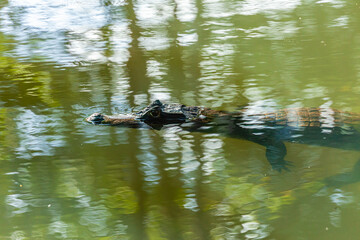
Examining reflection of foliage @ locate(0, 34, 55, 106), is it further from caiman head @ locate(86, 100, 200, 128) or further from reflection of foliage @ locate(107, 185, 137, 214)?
reflection of foliage @ locate(107, 185, 137, 214)

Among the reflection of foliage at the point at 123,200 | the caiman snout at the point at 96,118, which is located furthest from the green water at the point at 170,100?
the caiman snout at the point at 96,118

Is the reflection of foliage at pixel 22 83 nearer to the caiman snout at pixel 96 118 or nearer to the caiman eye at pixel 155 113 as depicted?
the caiman snout at pixel 96 118

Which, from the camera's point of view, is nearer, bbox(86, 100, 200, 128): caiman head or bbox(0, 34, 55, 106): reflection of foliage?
bbox(86, 100, 200, 128): caiman head

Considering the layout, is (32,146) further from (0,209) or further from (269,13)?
(269,13)

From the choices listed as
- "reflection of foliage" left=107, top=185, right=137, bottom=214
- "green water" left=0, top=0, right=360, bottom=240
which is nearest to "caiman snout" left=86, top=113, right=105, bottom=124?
"green water" left=0, top=0, right=360, bottom=240

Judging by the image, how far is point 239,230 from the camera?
281cm

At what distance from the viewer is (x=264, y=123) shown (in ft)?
14.1

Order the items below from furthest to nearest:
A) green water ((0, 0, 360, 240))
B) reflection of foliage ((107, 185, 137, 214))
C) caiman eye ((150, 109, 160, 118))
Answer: caiman eye ((150, 109, 160, 118)) → reflection of foliage ((107, 185, 137, 214)) → green water ((0, 0, 360, 240))

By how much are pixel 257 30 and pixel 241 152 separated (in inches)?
148

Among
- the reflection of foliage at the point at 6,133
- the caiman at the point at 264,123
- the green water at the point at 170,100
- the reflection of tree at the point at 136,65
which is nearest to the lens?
the green water at the point at 170,100

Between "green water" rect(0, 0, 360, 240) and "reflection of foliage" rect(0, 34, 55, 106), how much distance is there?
2cm

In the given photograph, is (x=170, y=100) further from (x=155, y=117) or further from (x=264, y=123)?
(x=264, y=123)

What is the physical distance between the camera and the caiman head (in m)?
4.40

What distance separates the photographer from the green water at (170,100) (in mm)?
2977
